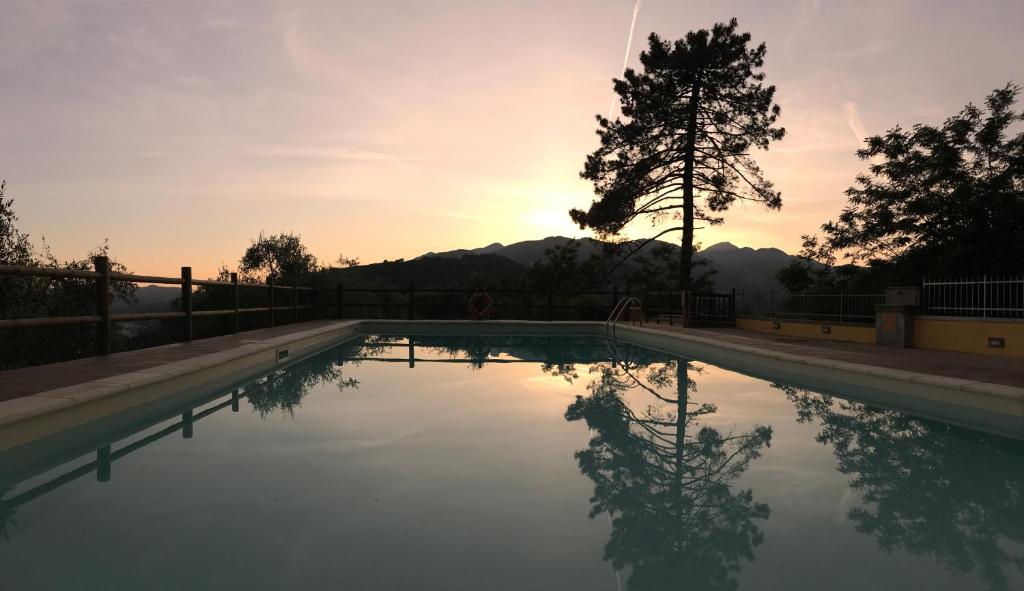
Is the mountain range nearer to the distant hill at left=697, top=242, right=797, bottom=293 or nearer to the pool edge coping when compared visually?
the distant hill at left=697, top=242, right=797, bottom=293

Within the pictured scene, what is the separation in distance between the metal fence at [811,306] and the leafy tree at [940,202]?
28.9ft

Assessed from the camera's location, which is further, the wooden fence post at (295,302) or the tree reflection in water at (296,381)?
the wooden fence post at (295,302)

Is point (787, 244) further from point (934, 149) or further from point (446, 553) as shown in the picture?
point (446, 553)

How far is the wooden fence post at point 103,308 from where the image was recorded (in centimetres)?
630

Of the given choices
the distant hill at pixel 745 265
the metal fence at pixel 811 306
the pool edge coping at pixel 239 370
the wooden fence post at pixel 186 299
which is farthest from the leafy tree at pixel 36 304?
the distant hill at pixel 745 265

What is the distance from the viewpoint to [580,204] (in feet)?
71.6

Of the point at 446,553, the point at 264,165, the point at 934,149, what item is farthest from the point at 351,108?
the point at 934,149

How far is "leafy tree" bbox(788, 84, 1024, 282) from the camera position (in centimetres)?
1830

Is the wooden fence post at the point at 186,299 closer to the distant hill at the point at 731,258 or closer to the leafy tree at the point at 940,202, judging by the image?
the leafy tree at the point at 940,202

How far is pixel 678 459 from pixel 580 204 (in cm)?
1873

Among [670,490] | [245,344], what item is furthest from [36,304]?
[670,490]

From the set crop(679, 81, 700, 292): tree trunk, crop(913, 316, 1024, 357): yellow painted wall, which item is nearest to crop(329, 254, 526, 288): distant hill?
crop(679, 81, 700, 292): tree trunk

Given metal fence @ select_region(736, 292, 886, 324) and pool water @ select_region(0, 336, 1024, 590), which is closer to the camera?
pool water @ select_region(0, 336, 1024, 590)

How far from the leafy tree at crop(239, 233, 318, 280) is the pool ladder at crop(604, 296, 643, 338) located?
441 inches
